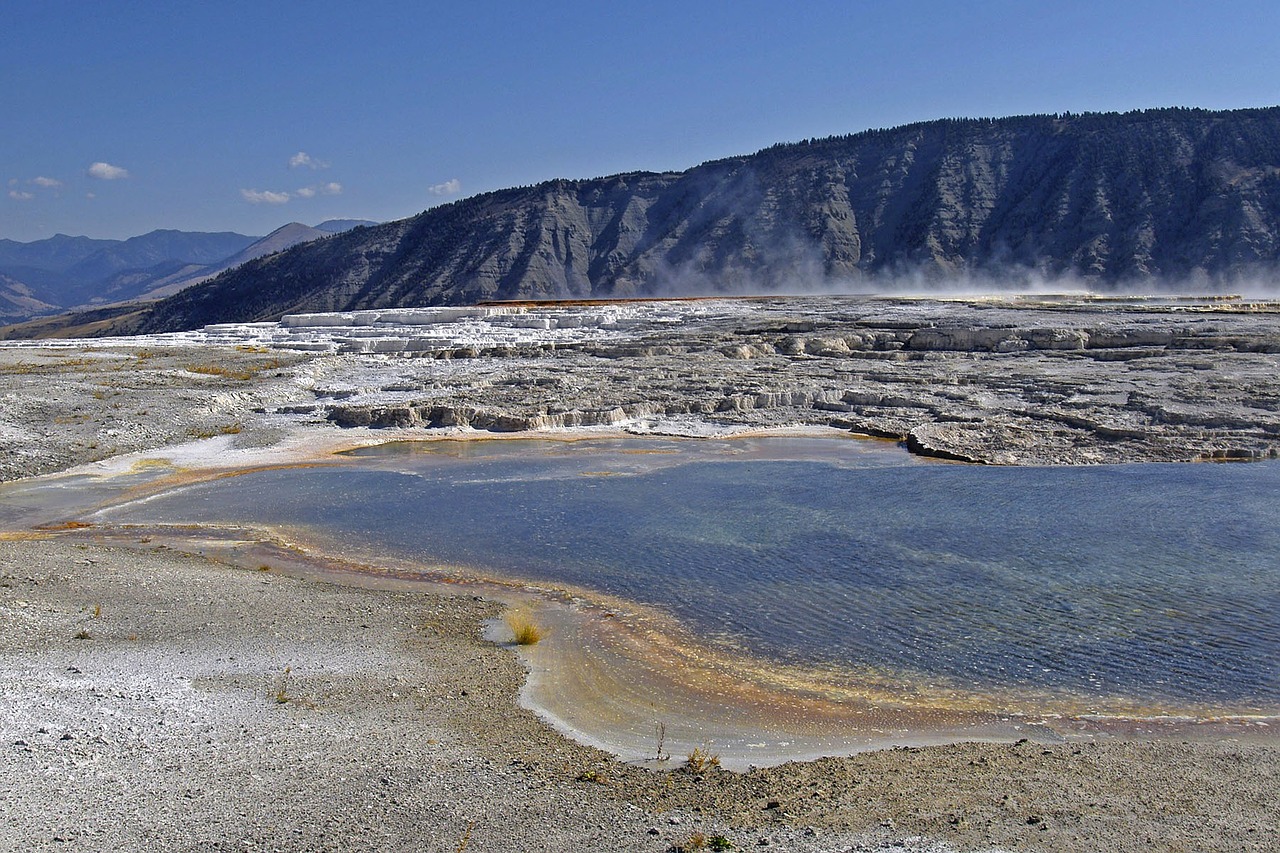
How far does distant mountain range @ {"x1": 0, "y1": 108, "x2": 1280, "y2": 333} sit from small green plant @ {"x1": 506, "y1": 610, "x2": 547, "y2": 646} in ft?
224

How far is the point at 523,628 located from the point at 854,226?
8276cm

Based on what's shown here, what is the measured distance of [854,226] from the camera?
86375 mm

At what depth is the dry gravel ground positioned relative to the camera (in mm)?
4691

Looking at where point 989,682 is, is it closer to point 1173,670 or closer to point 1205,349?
point 1173,670

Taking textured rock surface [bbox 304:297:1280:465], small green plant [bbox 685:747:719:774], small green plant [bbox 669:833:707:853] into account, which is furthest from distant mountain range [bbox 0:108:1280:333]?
small green plant [bbox 669:833:707:853]

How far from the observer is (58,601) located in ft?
27.8

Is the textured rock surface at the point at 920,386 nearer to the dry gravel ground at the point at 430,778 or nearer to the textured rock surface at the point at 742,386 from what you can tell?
the textured rock surface at the point at 742,386

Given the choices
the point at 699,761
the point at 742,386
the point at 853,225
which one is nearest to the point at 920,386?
the point at 742,386

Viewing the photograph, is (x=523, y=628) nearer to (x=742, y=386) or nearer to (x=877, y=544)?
(x=877, y=544)

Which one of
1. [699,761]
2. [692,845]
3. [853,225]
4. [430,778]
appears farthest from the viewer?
[853,225]

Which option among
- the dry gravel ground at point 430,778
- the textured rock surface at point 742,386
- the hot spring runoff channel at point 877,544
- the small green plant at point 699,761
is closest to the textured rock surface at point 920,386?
the textured rock surface at point 742,386

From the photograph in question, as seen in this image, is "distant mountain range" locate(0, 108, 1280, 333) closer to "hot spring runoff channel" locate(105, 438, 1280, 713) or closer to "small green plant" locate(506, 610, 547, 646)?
"hot spring runoff channel" locate(105, 438, 1280, 713)

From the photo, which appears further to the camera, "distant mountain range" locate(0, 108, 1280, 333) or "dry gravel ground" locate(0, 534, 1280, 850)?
"distant mountain range" locate(0, 108, 1280, 333)

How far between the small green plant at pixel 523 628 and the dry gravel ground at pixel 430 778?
584 millimetres
